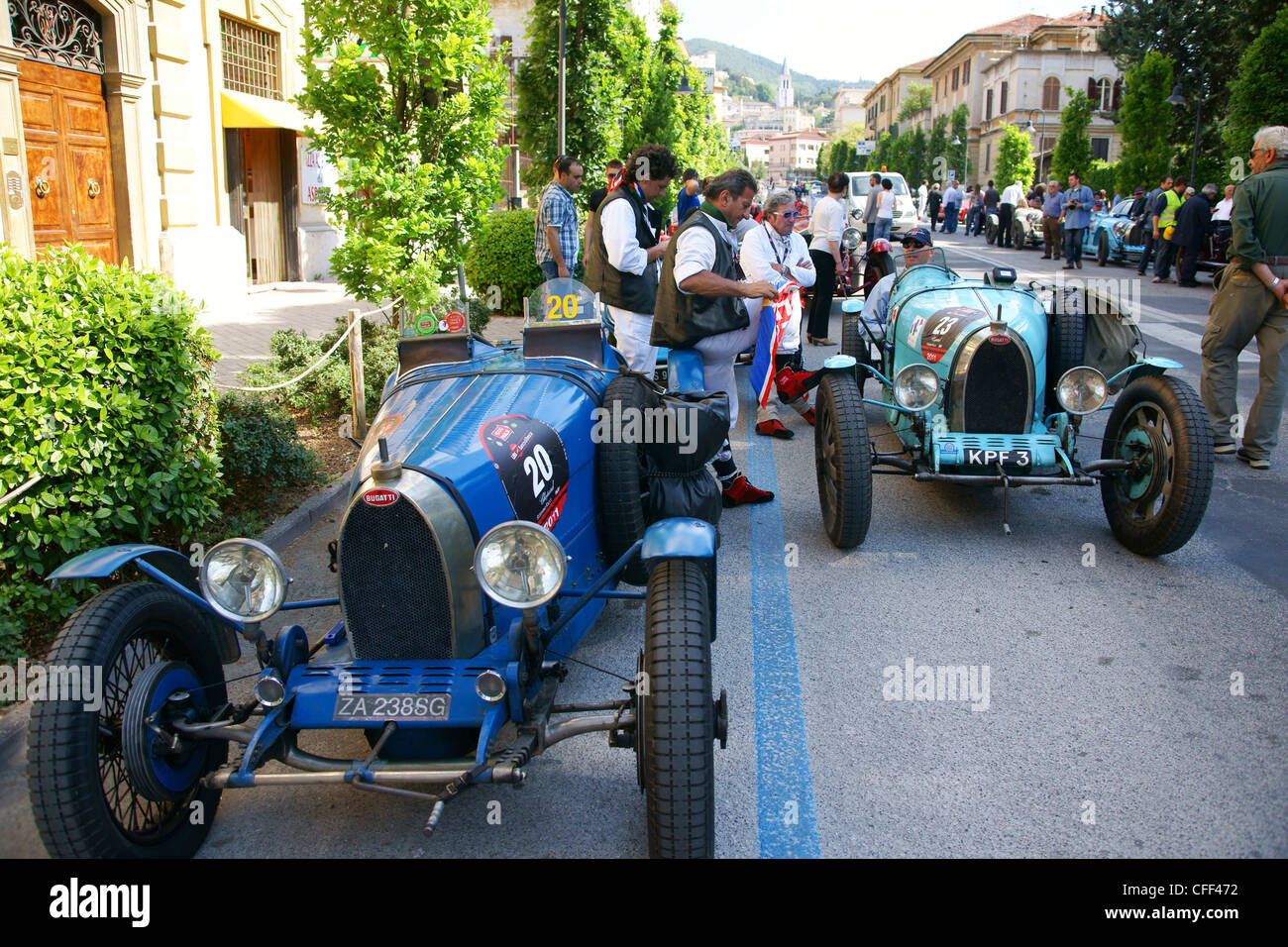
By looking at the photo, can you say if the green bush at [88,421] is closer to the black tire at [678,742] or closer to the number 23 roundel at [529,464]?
the number 23 roundel at [529,464]

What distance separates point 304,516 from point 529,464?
10.1 ft

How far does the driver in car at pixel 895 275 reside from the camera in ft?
26.2

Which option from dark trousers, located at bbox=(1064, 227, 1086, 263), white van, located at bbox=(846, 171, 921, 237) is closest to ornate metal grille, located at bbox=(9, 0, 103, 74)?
white van, located at bbox=(846, 171, 921, 237)

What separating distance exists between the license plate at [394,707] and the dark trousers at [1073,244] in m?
21.9

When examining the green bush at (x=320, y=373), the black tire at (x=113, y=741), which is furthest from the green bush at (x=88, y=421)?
the green bush at (x=320, y=373)

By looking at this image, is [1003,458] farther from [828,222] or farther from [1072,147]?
[1072,147]

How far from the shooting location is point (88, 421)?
442cm

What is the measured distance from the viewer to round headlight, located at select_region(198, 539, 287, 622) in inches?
121

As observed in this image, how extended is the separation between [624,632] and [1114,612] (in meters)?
2.43

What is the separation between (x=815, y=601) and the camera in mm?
5078
